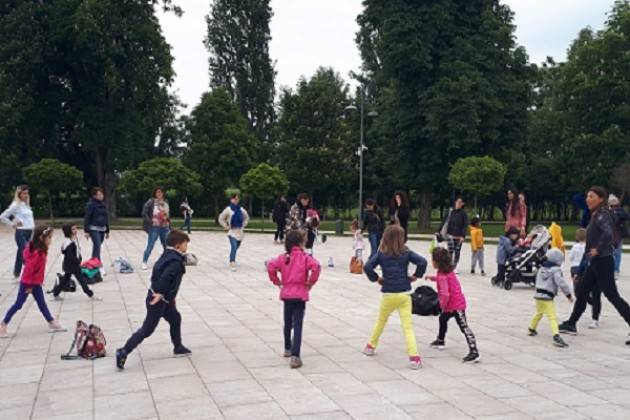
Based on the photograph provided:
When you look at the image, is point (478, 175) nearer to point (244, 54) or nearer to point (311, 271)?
point (311, 271)

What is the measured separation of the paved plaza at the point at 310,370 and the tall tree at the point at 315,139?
4084 cm

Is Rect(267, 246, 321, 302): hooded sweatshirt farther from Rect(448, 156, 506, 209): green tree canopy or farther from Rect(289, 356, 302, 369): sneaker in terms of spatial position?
Rect(448, 156, 506, 209): green tree canopy

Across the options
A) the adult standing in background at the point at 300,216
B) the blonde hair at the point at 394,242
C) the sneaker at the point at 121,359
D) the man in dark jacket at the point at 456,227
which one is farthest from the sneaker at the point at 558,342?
the adult standing in background at the point at 300,216

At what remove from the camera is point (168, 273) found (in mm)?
6496

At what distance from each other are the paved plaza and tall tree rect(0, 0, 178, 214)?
Result: 92.8 feet

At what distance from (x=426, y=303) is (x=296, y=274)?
2.46m

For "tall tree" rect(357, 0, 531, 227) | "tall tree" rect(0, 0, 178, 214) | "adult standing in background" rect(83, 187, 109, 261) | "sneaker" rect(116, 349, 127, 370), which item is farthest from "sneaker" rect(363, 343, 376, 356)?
"tall tree" rect(0, 0, 178, 214)

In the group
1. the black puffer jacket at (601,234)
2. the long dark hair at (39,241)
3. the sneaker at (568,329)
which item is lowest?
the sneaker at (568,329)

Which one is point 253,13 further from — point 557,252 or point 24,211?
point 557,252

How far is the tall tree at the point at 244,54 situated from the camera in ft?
201

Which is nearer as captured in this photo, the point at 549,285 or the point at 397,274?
the point at 397,274

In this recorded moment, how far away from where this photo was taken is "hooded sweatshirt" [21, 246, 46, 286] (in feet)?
26.2

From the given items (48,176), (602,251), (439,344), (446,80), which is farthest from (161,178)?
(602,251)

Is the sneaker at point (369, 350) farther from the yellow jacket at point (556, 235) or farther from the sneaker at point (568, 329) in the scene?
the yellow jacket at point (556, 235)
